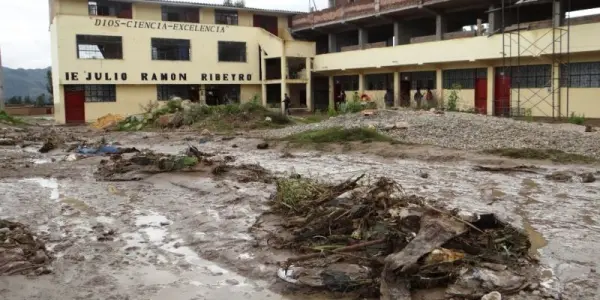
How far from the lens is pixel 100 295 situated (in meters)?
5.48

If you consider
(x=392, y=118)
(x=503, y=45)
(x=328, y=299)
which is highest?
(x=503, y=45)

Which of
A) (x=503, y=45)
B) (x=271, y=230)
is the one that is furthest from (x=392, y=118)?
(x=271, y=230)

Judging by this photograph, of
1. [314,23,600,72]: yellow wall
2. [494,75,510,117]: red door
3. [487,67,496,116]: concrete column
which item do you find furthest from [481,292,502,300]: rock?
[487,67,496,116]: concrete column

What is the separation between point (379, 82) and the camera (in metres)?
37.3

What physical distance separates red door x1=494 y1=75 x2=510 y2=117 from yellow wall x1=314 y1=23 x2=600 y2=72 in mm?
1568

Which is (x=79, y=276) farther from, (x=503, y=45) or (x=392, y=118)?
(x=503, y=45)

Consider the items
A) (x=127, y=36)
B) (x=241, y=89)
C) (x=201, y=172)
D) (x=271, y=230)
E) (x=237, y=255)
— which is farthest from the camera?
(x=241, y=89)

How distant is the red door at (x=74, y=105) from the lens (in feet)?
116

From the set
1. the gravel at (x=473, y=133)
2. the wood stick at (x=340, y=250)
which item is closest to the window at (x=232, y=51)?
the gravel at (x=473, y=133)

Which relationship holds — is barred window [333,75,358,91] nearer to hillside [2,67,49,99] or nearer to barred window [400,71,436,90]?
barred window [400,71,436,90]

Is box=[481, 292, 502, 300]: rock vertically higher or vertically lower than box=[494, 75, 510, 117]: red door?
lower

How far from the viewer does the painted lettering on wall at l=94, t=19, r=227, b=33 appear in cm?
3574

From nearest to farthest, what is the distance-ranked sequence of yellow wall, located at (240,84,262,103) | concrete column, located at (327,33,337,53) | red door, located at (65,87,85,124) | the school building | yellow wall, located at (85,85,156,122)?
the school building < red door, located at (65,87,85,124) < yellow wall, located at (85,85,156,122) < yellow wall, located at (240,84,262,103) < concrete column, located at (327,33,337,53)

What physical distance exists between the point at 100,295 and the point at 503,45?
83.5 ft
